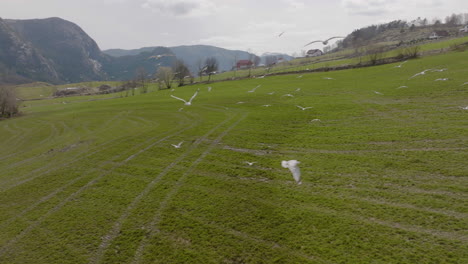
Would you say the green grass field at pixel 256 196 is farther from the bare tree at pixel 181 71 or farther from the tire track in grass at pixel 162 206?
the bare tree at pixel 181 71

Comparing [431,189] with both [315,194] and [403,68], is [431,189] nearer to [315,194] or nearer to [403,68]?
[315,194]

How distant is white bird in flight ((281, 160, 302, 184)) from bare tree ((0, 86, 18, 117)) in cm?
8776

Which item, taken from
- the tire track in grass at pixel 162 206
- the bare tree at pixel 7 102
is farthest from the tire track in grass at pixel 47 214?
the bare tree at pixel 7 102

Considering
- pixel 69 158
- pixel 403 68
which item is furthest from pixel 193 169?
pixel 403 68

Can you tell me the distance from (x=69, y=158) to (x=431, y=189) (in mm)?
28007

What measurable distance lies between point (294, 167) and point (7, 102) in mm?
88608

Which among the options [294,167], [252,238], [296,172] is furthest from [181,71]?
[252,238]

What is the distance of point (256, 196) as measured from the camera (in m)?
13.0

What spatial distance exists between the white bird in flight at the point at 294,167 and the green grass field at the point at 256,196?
1.33ft

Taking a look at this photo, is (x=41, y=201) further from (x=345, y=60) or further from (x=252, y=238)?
(x=345, y=60)

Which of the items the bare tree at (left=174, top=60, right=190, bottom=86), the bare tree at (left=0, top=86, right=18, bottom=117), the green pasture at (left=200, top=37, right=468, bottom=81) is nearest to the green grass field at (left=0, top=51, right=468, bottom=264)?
the bare tree at (left=0, top=86, right=18, bottom=117)

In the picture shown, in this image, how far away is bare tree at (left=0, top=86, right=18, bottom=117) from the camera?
67250 millimetres

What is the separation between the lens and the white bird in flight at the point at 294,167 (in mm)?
14438

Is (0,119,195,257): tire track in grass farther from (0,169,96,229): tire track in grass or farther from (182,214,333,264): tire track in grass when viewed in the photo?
(182,214,333,264): tire track in grass
